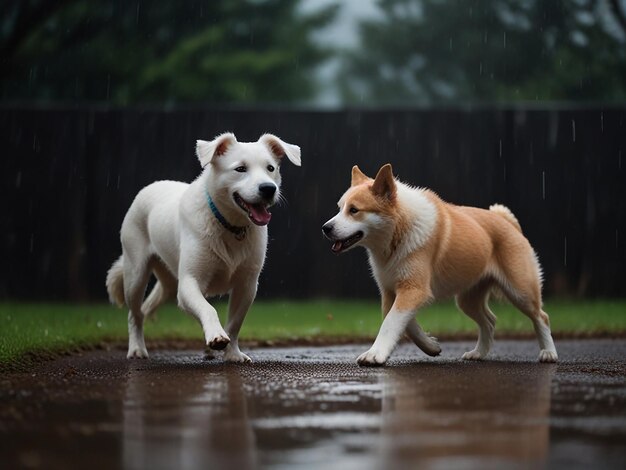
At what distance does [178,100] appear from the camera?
31234mm

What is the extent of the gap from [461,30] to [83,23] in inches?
637

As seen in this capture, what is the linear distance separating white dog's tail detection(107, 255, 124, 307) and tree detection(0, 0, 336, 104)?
68.7 ft

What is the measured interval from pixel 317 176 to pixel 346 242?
692 centimetres

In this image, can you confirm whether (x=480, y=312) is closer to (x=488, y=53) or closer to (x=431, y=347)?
(x=431, y=347)

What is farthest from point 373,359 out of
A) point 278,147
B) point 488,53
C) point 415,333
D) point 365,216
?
point 488,53

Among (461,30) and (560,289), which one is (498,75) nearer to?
(461,30)

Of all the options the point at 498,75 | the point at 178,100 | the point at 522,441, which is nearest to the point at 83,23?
the point at 178,100

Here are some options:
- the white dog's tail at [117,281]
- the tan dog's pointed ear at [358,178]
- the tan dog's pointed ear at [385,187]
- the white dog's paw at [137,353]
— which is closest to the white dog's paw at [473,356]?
the tan dog's pointed ear at [385,187]

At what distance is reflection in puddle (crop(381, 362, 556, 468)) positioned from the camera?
11.8 feet

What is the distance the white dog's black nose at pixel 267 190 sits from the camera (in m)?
6.97

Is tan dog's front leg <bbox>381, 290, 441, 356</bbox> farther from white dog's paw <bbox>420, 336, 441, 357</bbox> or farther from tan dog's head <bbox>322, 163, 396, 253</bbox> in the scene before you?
tan dog's head <bbox>322, 163, 396, 253</bbox>

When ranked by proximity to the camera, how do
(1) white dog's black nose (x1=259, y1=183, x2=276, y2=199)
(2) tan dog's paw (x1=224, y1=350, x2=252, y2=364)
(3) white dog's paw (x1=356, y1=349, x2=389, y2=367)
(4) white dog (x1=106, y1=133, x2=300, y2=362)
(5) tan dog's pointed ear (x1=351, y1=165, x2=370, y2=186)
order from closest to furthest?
1. (3) white dog's paw (x1=356, y1=349, x2=389, y2=367)
2. (1) white dog's black nose (x1=259, y1=183, x2=276, y2=199)
3. (4) white dog (x1=106, y1=133, x2=300, y2=362)
4. (2) tan dog's paw (x1=224, y1=350, x2=252, y2=364)
5. (5) tan dog's pointed ear (x1=351, y1=165, x2=370, y2=186)

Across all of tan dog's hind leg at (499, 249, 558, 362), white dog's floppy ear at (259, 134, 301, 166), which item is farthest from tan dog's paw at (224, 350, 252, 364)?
tan dog's hind leg at (499, 249, 558, 362)

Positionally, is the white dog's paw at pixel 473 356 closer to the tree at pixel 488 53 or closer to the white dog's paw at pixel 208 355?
the white dog's paw at pixel 208 355
